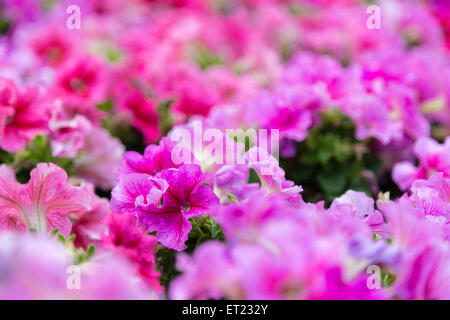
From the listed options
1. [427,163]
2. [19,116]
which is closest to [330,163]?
[427,163]

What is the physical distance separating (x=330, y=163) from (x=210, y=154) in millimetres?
474

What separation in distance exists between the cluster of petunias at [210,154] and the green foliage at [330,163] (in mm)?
33

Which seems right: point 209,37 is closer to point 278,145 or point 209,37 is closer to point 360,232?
point 278,145

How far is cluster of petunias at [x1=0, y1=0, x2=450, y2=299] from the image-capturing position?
0.53m

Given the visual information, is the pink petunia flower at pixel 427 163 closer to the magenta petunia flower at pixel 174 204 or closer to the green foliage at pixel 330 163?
the green foliage at pixel 330 163

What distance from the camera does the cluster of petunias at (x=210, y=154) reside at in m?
0.53

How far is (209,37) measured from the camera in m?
1.83

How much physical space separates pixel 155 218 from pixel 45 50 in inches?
41.7

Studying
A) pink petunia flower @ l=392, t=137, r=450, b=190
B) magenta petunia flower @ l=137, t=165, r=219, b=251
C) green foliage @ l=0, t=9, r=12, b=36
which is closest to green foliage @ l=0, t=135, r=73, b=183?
magenta petunia flower @ l=137, t=165, r=219, b=251

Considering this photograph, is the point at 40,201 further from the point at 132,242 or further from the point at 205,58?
the point at 205,58

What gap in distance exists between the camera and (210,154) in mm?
855

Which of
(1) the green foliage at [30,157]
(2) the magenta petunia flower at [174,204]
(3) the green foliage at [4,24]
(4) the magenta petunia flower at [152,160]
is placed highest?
(3) the green foliage at [4,24]

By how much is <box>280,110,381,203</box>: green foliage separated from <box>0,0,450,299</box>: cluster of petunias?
33 mm

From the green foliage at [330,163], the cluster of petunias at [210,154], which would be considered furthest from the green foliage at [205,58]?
the green foliage at [330,163]
